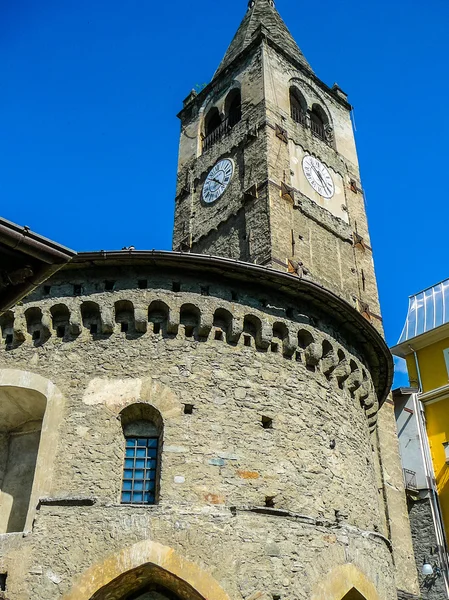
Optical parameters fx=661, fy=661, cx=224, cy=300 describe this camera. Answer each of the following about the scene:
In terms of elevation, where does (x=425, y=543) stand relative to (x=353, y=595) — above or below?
above

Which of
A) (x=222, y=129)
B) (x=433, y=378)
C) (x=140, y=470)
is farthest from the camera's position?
(x=222, y=129)

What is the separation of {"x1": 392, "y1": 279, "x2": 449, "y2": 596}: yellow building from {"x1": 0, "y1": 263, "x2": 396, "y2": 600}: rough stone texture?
812 centimetres

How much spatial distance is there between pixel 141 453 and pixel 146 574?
1.96m

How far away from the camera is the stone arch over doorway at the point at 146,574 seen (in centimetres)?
962

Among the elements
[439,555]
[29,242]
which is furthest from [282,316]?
[439,555]

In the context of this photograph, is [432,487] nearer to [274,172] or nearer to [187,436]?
[274,172]

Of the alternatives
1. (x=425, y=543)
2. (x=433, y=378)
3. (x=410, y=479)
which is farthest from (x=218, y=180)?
(x=425, y=543)

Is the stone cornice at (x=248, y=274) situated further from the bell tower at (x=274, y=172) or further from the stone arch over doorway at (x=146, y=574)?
the stone arch over doorway at (x=146, y=574)

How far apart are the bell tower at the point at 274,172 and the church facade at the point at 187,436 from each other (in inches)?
226

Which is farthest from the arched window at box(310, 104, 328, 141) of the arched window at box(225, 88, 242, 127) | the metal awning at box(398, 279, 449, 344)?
the metal awning at box(398, 279, 449, 344)

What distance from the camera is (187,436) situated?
11.0 m

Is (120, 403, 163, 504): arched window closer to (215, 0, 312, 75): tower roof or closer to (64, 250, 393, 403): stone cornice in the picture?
(64, 250, 393, 403): stone cornice

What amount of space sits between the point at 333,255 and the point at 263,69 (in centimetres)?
742

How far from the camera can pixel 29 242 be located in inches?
253
